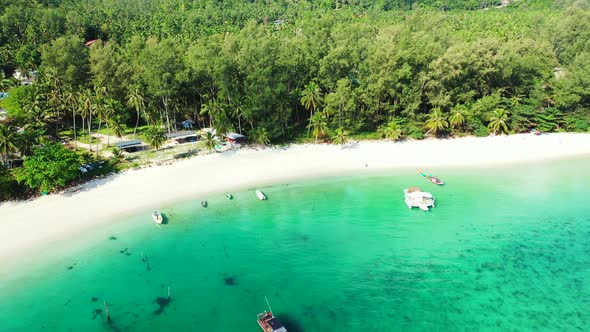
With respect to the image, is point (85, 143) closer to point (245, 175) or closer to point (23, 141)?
point (23, 141)

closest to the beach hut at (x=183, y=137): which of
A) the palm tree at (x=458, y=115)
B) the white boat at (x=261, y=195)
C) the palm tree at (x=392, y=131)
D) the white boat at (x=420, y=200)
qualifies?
the white boat at (x=261, y=195)

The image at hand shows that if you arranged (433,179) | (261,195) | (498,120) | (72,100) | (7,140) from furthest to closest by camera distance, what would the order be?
(498,120) → (72,100) → (433,179) → (261,195) → (7,140)

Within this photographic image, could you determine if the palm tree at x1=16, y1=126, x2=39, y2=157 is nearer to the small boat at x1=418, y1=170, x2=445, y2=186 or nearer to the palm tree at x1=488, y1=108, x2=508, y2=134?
the small boat at x1=418, y1=170, x2=445, y2=186

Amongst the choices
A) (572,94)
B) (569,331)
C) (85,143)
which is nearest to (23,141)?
(85,143)

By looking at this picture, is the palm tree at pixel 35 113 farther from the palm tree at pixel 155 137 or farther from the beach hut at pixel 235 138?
the beach hut at pixel 235 138

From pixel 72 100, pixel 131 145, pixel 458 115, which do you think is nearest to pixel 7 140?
pixel 131 145

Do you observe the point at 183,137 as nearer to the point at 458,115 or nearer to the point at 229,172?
the point at 229,172
